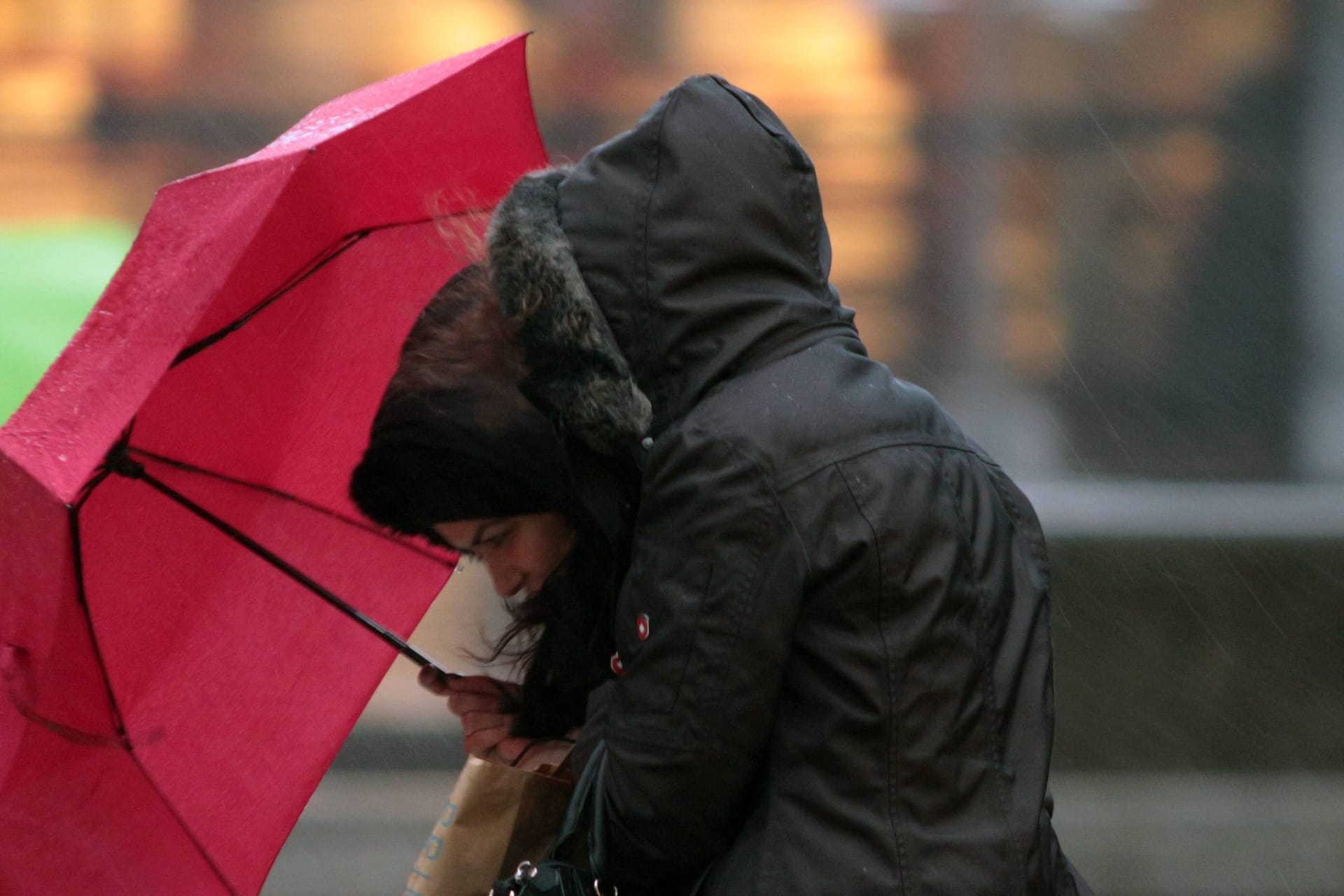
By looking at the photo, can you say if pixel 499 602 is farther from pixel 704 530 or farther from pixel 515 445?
pixel 704 530

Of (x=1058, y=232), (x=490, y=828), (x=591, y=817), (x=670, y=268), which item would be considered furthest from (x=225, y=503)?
(x=1058, y=232)

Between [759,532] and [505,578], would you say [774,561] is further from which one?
[505,578]

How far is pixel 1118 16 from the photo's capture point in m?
5.11

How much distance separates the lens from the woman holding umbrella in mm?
1638

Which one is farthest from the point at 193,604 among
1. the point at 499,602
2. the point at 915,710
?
the point at 499,602

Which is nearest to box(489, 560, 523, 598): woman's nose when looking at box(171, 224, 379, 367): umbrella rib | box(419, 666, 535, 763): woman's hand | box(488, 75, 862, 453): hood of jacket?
box(419, 666, 535, 763): woman's hand

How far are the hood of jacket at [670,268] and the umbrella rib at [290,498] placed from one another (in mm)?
582

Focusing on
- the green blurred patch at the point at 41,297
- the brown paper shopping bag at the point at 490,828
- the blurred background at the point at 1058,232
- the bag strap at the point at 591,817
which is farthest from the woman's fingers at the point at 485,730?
the blurred background at the point at 1058,232

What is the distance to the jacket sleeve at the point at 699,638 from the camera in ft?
5.31

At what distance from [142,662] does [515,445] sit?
65 centimetres

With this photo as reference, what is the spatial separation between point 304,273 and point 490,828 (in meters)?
0.82

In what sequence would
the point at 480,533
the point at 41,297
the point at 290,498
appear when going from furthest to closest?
the point at 41,297, the point at 290,498, the point at 480,533

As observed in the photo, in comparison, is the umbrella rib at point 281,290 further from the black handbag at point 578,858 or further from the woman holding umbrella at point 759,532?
the black handbag at point 578,858

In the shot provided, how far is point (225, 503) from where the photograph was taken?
A: 225cm
